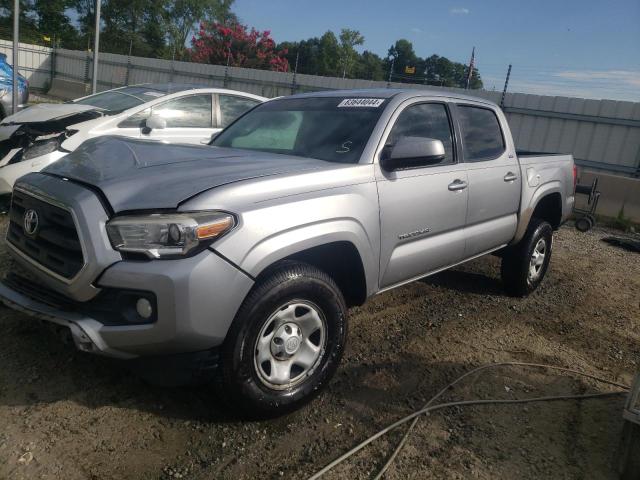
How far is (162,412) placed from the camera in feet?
9.18

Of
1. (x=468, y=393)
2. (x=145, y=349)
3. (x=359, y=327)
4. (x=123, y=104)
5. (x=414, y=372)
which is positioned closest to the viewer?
(x=145, y=349)

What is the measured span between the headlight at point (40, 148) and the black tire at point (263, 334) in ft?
13.9

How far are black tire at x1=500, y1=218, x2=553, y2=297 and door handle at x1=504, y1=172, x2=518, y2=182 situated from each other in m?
0.67

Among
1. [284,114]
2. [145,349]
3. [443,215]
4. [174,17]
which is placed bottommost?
[145,349]

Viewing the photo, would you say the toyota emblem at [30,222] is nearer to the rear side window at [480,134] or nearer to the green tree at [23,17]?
the rear side window at [480,134]

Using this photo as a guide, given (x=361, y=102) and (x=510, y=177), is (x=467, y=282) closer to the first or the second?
(x=510, y=177)

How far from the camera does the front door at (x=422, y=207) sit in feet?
10.8

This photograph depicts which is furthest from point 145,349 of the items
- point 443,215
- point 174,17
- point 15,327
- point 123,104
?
point 174,17

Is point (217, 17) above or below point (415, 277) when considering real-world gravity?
above

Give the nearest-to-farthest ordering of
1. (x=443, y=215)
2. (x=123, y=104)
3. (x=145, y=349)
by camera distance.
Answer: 1. (x=145, y=349)
2. (x=443, y=215)
3. (x=123, y=104)

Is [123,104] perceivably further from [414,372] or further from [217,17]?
[217,17]

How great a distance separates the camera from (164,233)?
7.66 feet

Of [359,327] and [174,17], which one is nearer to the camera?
[359,327]

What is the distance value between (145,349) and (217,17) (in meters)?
62.6
